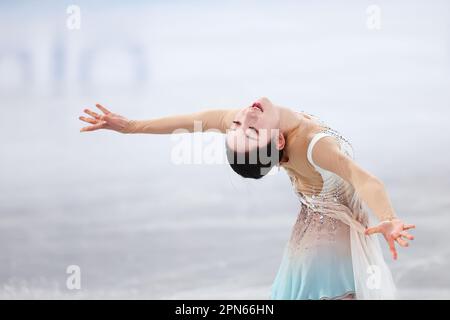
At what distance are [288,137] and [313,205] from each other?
33cm

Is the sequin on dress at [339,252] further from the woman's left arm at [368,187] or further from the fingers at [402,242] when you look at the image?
the fingers at [402,242]

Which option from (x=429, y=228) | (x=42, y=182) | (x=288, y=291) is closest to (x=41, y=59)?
(x=42, y=182)

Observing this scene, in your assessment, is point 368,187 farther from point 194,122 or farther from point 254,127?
point 194,122

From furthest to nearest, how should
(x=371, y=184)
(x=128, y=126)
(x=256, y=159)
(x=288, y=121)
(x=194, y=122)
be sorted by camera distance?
(x=128, y=126) → (x=194, y=122) → (x=288, y=121) → (x=256, y=159) → (x=371, y=184)

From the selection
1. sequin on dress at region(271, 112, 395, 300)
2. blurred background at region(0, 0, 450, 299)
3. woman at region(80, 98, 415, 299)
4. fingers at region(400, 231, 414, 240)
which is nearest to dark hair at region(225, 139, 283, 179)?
woman at region(80, 98, 415, 299)

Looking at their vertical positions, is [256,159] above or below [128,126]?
below

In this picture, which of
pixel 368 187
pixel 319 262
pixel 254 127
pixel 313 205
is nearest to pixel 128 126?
pixel 254 127

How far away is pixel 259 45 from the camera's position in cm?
438

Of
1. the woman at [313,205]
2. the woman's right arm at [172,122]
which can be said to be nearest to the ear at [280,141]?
the woman at [313,205]

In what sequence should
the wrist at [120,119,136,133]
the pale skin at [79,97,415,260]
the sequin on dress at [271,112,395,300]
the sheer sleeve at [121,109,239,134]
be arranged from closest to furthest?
the pale skin at [79,97,415,260] < the sequin on dress at [271,112,395,300] < the sheer sleeve at [121,109,239,134] < the wrist at [120,119,136,133]

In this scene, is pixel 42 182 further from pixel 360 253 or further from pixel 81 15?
pixel 360 253

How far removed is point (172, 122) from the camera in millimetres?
3434

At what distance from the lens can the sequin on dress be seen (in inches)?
124

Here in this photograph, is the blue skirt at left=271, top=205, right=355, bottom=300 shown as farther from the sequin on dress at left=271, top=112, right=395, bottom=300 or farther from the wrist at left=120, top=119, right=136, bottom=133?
the wrist at left=120, top=119, right=136, bottom=133
